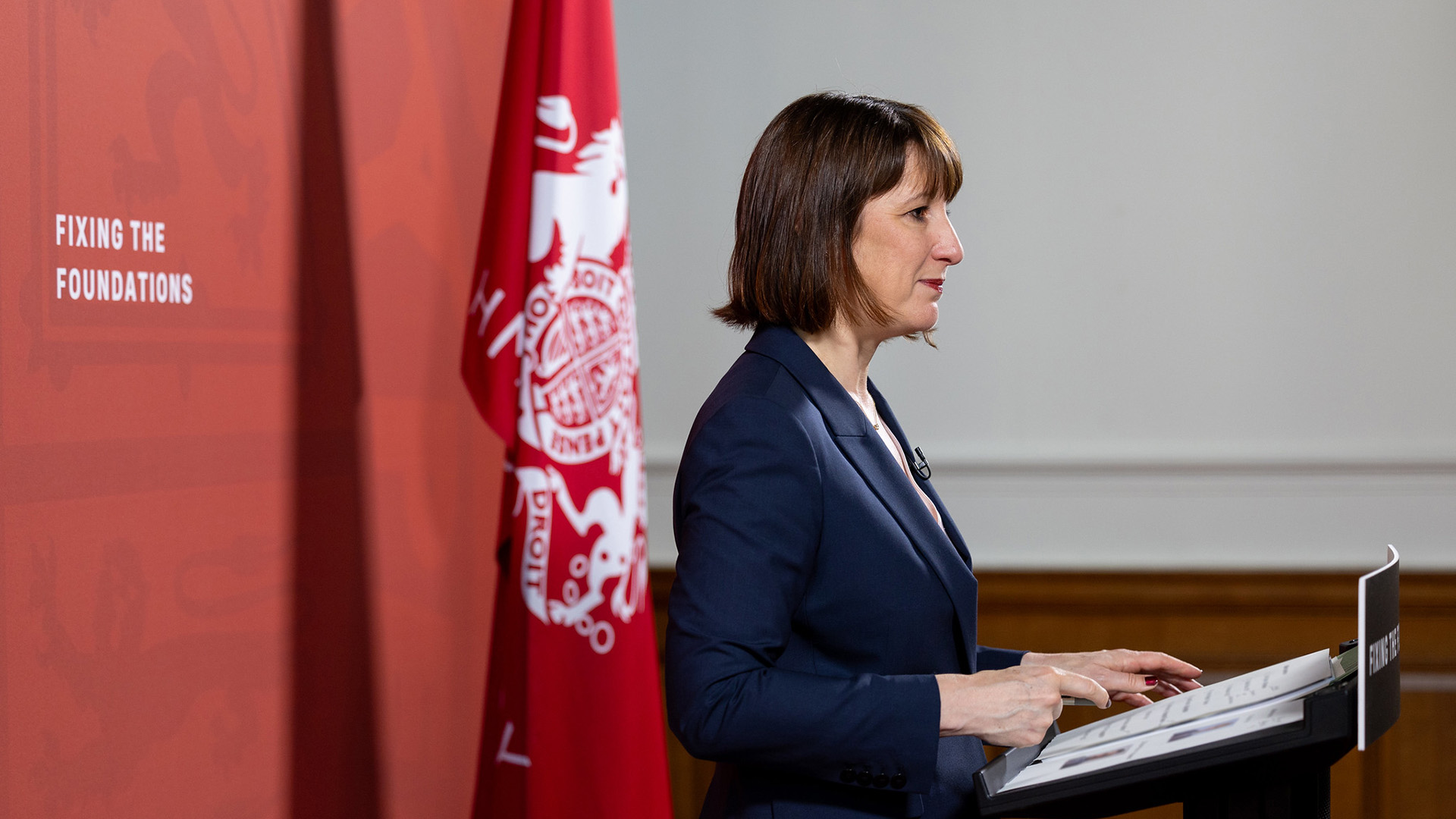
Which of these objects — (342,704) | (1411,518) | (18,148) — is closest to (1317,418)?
(1411,518)

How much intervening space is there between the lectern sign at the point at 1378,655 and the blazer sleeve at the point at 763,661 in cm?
35

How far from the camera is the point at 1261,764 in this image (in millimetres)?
858

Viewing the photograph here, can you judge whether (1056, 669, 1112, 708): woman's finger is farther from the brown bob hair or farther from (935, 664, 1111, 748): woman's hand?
the brown bob hair

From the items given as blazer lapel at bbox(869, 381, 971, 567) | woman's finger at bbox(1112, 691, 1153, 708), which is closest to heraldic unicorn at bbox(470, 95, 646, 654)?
blazer lapel at bbox(869, 381, 971, 567)

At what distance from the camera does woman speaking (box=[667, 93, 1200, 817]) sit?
1010 millimetres

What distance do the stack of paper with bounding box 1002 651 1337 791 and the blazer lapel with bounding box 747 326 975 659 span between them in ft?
0.60

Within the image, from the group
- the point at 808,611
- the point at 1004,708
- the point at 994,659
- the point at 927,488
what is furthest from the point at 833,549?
the point at 994,659

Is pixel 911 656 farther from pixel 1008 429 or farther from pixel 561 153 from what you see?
pixel 1008 429

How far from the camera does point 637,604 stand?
192cm

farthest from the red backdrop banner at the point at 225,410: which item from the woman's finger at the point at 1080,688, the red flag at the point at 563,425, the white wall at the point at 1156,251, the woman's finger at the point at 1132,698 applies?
the woman's finger at the point at 1132,698

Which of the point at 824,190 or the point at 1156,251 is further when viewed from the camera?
the point at 1156,251

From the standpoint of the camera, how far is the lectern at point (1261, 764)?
0.84 m

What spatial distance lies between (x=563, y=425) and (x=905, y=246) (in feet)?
2.59

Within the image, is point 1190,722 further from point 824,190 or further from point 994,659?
point 824,190
